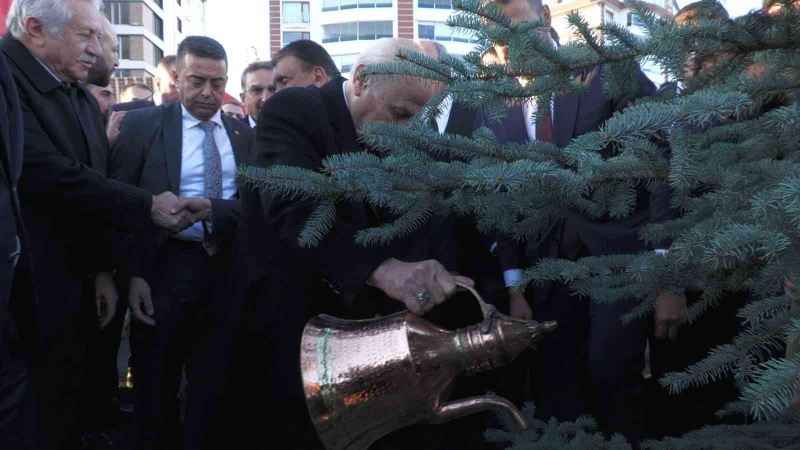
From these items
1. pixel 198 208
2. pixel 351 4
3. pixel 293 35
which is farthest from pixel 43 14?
pixel 351 4

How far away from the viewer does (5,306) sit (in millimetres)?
2158

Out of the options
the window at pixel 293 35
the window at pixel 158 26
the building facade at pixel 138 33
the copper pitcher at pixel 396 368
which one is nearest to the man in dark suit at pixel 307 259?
the copper pitcher at pixel 396 368

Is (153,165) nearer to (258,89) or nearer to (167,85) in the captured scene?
(258,89)

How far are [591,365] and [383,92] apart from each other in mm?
1320

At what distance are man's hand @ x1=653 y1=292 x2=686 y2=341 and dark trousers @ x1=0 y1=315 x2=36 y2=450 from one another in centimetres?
191

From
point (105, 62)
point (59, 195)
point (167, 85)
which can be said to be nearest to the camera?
point (59, 195)

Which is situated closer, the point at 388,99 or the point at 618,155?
the point at 618,155

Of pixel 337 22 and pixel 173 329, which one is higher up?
pixel 337 22

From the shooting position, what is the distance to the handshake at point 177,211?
3314mm

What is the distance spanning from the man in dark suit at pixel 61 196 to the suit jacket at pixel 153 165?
0.49ft

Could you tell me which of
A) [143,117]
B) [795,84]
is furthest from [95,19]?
[795,84]

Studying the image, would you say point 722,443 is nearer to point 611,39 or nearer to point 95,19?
point 611,39

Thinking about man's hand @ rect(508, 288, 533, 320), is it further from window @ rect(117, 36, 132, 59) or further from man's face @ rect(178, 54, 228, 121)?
window @ rect(117, 36, 132, 59)

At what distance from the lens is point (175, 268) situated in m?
3.54
